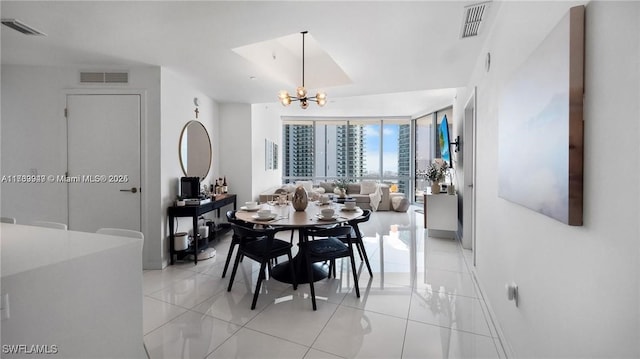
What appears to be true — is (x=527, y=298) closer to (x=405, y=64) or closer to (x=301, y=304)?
(x=301, y=304)

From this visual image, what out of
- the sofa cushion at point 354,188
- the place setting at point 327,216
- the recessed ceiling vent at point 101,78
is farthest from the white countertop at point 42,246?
the sofa cushion at point 354,188

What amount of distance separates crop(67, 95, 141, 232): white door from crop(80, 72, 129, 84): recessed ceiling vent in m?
0.18

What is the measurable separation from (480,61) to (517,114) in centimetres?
171

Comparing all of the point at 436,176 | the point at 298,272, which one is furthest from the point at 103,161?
the point at 436,176

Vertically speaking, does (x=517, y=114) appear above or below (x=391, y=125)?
below

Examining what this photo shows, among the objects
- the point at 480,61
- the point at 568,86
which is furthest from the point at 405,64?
the point at 568,86

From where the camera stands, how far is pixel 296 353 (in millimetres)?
1841

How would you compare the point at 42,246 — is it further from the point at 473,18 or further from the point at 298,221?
the point at 473,18

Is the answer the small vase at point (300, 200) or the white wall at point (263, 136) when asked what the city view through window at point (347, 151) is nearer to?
the white wall at point (263, 136)

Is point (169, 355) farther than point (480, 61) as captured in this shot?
No

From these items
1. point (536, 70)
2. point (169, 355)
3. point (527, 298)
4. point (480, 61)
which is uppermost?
point (480, 61)

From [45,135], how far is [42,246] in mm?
3097

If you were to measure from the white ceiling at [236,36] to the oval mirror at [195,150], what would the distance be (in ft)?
2.57

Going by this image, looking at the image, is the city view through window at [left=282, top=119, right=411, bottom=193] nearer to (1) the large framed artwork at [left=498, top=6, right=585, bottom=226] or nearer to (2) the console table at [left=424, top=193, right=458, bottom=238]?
(2) the console table at [left=424, top=193, right=458, bottom=238]
